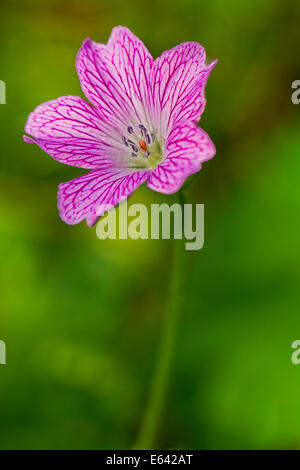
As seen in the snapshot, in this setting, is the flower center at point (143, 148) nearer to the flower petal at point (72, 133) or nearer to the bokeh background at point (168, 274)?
the flower petal at point (72, 133)

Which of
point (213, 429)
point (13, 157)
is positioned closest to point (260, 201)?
point (213, 429)

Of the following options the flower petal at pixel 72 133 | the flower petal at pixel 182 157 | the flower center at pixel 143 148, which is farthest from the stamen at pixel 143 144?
the flower petal at pixel 182 157

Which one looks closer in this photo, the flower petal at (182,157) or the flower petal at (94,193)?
the flower petal at (182,157)

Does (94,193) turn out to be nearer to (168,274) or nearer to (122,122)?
(122,122)

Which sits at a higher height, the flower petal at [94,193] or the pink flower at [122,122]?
the pink flower at [122,122]

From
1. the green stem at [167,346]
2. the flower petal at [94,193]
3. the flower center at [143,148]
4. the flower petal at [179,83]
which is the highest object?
the flower petal at [179,83]

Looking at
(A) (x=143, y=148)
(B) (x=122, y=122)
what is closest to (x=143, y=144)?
(A) (x=143, y=148)
